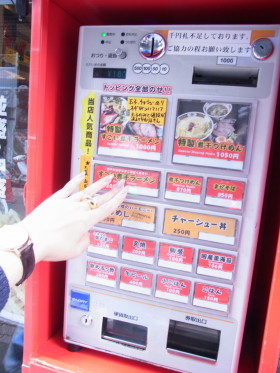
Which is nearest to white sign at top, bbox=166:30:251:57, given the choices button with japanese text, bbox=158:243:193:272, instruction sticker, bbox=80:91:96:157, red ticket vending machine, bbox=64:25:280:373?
red ticket vending machine, bbox=64:25:280:373

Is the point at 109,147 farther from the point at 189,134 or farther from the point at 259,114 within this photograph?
the point at 259,114

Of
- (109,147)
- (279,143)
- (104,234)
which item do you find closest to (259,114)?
(279,143)

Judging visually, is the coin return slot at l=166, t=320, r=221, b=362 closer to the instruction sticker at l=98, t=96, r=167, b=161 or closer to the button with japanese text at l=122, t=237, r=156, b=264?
the button with japanese text at l=122, t=237, r=156, b=264

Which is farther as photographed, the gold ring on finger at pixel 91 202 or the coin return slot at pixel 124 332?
the coin return slot at pixel 124 332

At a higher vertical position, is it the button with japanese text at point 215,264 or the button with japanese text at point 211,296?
the button with japanese text at point 215,264

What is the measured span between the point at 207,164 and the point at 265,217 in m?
0.44

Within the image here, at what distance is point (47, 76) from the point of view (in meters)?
0.99

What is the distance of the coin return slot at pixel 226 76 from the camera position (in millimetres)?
888

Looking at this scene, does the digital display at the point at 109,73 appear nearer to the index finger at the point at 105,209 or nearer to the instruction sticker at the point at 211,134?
the instruction sticker at the point at 211,134

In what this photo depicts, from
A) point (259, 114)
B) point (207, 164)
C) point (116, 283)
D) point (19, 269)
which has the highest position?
point (259, 114)

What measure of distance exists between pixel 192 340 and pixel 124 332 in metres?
0.23

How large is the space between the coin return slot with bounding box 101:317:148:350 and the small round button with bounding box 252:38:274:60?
35.8 inches

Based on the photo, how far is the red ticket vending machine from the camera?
88 cm

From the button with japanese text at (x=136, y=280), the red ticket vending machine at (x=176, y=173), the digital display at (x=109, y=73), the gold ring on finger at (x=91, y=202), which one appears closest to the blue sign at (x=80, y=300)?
the red ticket vending machine at (x=176, y=173)
